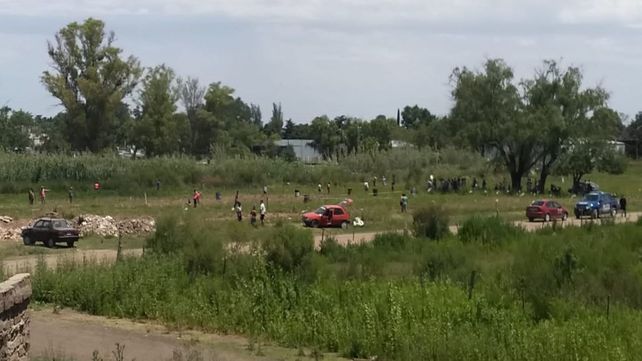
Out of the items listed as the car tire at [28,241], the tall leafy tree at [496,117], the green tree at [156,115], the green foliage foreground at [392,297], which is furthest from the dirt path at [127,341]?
the green tree at [156,115]

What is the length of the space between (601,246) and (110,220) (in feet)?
88.1

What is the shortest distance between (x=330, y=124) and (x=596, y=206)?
11165 cm

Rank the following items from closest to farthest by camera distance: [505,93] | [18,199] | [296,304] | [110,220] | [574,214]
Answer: [296,304]
[110,220]
[574,214]
[18,199]
[505,93]

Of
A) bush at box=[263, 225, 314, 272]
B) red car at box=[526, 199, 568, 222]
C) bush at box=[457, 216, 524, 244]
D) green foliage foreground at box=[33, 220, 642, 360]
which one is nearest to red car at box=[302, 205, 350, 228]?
bush at box=[457, 216, 524, 244]

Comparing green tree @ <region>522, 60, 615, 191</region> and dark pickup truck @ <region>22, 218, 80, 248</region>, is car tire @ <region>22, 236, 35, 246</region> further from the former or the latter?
green tree @ <region>522, 60, 615, 191</region>

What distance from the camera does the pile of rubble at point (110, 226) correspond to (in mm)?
45031

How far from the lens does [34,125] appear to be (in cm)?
18725

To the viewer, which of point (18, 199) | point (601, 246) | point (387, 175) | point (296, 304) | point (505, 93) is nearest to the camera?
point (296, 304)

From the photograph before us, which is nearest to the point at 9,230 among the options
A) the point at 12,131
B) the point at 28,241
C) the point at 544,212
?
the point at 28,241

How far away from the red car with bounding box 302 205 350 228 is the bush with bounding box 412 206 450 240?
37.3ft

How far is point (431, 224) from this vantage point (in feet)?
124

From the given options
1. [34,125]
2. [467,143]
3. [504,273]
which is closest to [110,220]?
[504,273]

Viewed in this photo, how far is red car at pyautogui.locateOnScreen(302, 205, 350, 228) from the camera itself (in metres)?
49.4

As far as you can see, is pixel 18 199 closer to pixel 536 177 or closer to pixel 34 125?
pixel 536 177
